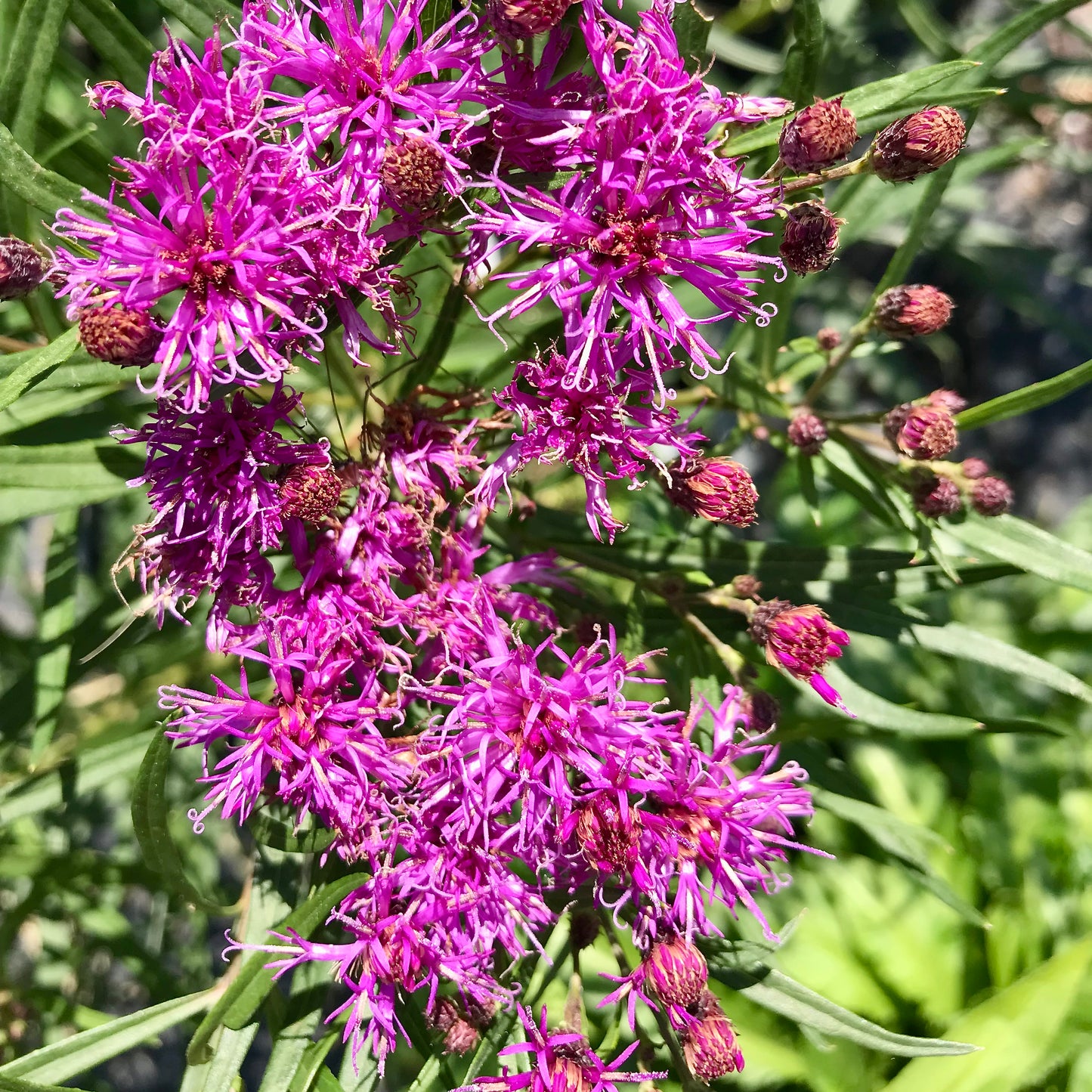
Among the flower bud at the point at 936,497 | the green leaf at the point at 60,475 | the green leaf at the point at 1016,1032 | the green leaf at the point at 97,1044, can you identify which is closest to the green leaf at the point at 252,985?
the green leaf at the point at 97,1044

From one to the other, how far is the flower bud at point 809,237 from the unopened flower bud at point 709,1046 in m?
1.24

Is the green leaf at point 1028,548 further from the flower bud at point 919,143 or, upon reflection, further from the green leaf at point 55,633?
the green leaf at point 55,633

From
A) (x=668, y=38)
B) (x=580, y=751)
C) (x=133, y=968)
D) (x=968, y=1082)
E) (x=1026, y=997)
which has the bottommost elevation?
(x=968, y=1082)

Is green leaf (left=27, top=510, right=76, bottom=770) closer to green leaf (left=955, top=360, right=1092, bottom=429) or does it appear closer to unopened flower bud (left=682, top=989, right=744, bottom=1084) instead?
unopened flower bud (left=682, top=989, right=744, bottom=1084)

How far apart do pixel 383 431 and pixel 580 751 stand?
0.67m

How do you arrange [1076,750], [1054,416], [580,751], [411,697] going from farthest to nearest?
[1054,416] < [1076,750] < [411,697] < [580,751]

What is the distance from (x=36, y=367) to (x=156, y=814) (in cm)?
74

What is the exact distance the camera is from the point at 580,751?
4.97 feet

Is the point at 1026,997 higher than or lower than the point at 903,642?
lower

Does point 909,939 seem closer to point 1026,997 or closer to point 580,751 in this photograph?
point 1026,997

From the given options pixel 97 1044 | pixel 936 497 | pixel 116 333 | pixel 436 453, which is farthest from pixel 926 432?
pixel 97 1044

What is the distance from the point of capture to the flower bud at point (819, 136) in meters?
1.37

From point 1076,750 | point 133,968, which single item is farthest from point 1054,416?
point 133,968

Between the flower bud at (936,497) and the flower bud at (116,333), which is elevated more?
the flower bud at (116,333)
